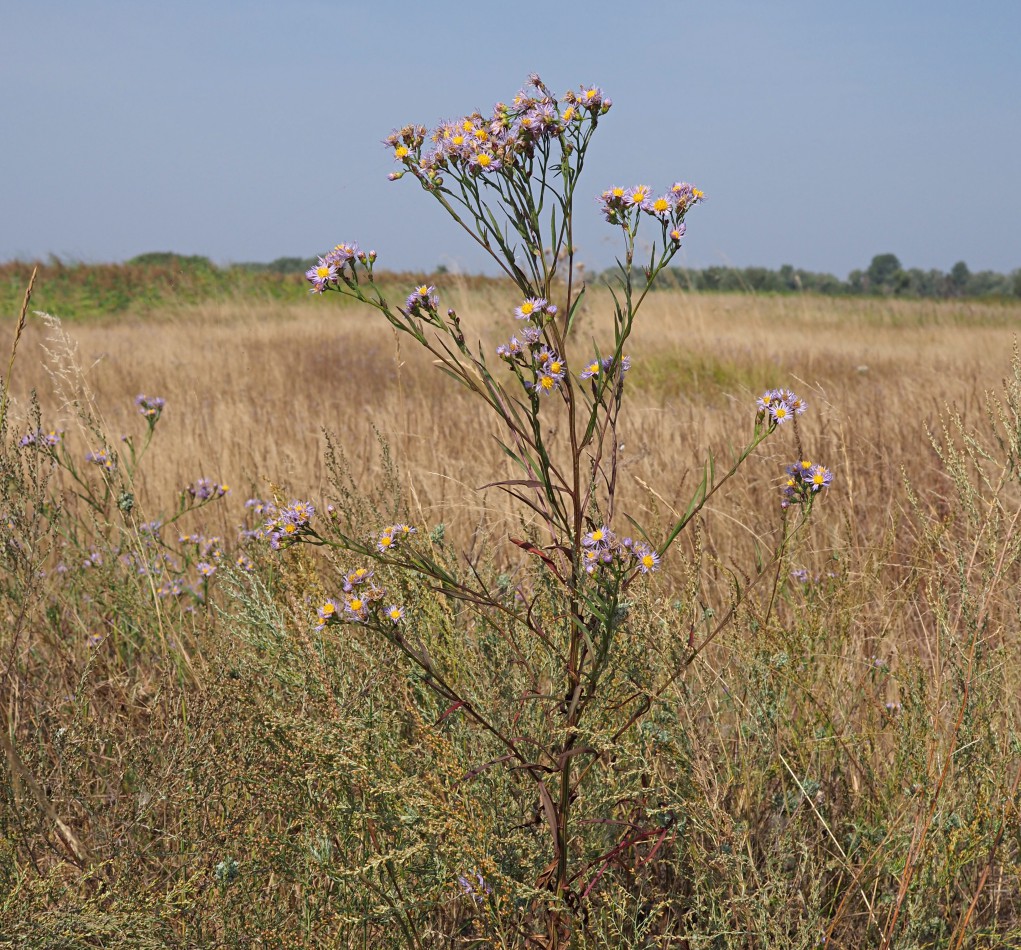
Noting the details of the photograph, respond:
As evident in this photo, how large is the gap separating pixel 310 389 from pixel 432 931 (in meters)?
5.80

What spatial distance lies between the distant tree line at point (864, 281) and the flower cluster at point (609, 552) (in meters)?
0.47

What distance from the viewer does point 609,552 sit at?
131 centimetres

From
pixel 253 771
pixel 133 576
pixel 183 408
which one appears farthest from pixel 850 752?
pixel 183 408

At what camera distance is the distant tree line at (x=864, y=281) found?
39.1ft

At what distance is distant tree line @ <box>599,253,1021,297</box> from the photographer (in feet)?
39.1

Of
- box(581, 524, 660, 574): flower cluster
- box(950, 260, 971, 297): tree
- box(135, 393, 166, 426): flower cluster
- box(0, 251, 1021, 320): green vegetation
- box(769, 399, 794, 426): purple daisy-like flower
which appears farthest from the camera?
box(950, 260, 971, 297): tree

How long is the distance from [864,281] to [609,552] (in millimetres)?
35231

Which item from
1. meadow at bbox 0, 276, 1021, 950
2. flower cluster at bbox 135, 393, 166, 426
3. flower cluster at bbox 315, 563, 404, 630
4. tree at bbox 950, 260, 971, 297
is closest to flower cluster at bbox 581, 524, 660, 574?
meadow at bbox 0, 276, 1021, 950

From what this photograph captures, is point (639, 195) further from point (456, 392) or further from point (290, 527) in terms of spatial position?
point (456, 392)

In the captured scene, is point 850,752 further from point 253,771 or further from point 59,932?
point 59,932

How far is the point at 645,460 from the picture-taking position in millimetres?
3693

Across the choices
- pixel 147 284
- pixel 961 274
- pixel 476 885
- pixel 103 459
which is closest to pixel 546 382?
pixel 476 885

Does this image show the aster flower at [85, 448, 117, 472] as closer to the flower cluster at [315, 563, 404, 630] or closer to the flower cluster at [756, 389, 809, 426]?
the flower cluster at [315, 563, 404, 630]

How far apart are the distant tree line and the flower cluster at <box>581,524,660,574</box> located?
1.55ft
